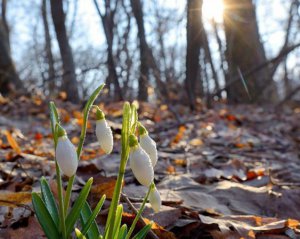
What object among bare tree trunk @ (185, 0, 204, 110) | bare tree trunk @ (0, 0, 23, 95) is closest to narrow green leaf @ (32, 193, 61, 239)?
bare tree trunk @ (185, 0, 204, 110)

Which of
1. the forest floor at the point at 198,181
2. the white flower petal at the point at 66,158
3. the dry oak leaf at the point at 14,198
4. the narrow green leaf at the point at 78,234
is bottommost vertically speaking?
the forest floor at the point at 198,181

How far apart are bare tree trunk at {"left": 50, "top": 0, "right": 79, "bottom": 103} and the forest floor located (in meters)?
1.66

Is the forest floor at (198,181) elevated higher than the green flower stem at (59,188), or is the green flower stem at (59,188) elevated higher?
the green flower stem at (59,188)

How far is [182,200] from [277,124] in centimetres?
480

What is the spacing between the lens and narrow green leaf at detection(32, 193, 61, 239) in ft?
4.11

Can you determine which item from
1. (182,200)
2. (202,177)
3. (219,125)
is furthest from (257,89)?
(182,200)

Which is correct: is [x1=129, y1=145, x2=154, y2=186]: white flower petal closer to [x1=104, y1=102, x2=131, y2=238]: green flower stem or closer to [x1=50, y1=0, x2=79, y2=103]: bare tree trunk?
[x1=104, y1=102, x2=131, y2=238]: green flower stem

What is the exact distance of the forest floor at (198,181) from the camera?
1.79 m

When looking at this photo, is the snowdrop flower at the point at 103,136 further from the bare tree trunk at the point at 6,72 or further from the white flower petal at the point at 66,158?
the bare tree trunk at the point at 6,72

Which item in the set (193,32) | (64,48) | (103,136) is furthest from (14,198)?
(64,48)

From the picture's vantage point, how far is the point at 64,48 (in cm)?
741

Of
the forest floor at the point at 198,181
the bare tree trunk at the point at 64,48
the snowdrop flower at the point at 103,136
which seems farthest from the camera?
the bare tree trunk at the point at 64,48

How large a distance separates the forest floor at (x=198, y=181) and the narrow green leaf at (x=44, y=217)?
36 cm

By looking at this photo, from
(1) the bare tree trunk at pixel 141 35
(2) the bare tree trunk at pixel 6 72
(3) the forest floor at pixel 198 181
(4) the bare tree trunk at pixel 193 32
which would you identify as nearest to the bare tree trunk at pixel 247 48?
(1) the bare tree trunk at pixel 141 35
